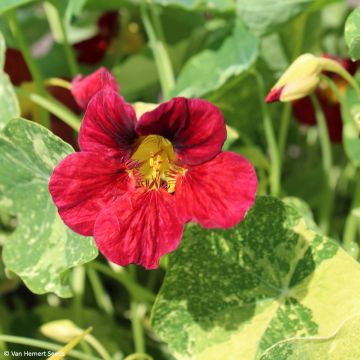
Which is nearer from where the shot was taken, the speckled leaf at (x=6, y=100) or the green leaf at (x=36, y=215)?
the green leaf at (x=36, y=215)

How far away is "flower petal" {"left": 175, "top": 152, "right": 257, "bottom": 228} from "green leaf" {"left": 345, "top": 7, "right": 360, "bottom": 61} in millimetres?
167

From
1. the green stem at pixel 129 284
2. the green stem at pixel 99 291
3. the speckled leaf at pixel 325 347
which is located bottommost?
the green stem at pixel 99 291

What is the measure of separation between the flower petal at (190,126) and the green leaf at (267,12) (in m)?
0.34

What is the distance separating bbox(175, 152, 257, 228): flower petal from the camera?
65 centimetres

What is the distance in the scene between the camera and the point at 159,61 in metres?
1.04

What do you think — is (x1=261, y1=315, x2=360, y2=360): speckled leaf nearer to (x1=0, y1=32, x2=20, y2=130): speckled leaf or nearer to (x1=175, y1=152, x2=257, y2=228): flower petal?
(x1=175, y1=152, x2=257, y2=228): flower petal

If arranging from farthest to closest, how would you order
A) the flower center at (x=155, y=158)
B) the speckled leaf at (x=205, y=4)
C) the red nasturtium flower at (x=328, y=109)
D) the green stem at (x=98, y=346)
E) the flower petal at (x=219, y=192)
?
the red nasturtium flower at (x=328, y=109), the speckled leaf at (x=205, y=4), the green stem at (x=98, y=346), the flower center at (x=155, y=158), the flower petal at (x=219, y=192)

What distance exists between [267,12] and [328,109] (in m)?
0.27

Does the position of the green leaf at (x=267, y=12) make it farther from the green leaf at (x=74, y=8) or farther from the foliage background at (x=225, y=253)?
the green leaf at (x=74, y=8)

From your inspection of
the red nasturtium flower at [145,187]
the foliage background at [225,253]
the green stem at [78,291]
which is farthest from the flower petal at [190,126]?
the green stem at [78,291]

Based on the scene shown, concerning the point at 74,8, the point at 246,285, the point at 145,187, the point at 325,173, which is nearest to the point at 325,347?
the point at 246,285

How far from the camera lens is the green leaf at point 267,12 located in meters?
0.94

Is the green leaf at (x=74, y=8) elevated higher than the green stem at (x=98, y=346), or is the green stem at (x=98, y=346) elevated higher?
the green leaf at (x=74, y=8)

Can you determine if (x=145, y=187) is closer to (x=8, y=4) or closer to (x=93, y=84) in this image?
(x=93, y=84)
